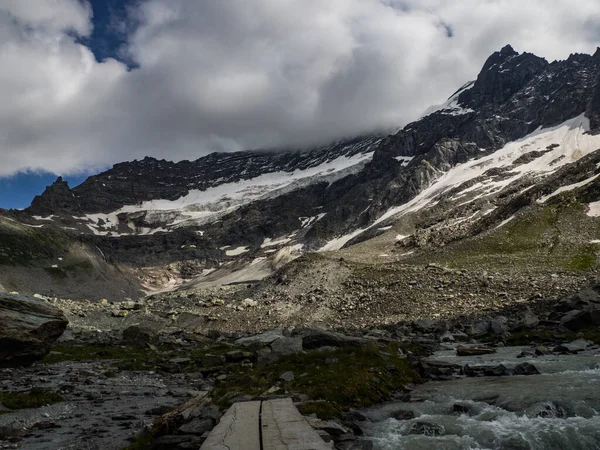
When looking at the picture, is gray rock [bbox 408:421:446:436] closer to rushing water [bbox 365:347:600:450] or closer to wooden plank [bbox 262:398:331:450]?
rushing water [bbox 365:347:600:450]

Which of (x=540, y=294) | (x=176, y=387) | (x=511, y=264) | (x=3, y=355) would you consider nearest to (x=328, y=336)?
(x=176, y=387)

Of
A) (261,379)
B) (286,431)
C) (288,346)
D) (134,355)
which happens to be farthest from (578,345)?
(134,355)

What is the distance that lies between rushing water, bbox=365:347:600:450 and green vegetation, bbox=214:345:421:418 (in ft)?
4.18

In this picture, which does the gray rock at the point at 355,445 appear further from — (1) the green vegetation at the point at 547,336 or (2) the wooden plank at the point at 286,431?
(1) the green vegetation at the point at 547,336

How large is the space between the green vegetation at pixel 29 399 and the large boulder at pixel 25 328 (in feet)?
29.5

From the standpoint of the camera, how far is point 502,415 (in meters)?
14.1

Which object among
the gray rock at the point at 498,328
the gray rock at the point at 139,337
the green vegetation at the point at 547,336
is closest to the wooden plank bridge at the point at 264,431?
the green vegetation at the point at 547,336

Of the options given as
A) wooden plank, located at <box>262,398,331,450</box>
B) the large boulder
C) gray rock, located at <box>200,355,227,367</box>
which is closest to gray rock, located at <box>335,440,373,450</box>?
wooden plank, located at <box>262,398,331,450</box>

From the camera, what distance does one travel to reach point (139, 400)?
2105 cm

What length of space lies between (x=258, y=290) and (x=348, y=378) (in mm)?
61917

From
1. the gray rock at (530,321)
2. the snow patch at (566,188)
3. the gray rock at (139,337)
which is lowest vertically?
the gray rock at (530,321)

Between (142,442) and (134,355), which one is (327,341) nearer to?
(142,442)

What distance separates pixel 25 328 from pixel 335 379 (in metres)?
22.2

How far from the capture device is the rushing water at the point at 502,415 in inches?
472
